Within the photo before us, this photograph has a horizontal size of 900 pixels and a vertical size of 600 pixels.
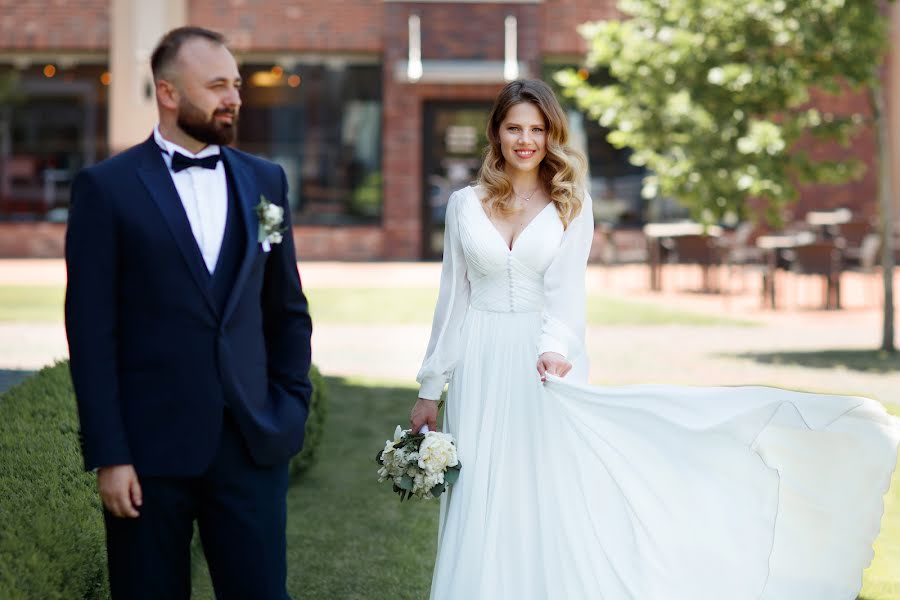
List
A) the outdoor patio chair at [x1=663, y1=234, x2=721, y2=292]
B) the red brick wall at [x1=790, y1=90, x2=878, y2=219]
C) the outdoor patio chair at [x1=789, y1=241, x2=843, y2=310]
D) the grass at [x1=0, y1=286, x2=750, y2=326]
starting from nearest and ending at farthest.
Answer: the grass at [x1=0, y1=286, x2=750, y2=326], the outdoor patio chair at [x1=789, y1=241, x2=843, y2=310], the outdoor patio chair at [x1=663, y1=234, x2=721, y2=292], the red brick wall at [x1=790, y1=90, x2=878, y2=219]

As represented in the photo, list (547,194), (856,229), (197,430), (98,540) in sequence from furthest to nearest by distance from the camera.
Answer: (856,229)
(547,194)
(98,540)
(197,430)

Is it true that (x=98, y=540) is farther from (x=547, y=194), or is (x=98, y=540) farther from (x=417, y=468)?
(x=547, y=194)

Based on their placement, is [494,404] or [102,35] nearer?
[494,404]

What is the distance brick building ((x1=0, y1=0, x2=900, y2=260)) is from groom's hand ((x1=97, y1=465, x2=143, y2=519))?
21.8m

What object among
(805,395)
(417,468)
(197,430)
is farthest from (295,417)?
Result: (805,395)

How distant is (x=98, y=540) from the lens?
13.5 ft

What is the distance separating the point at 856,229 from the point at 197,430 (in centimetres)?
1850

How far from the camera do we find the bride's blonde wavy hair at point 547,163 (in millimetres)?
4340

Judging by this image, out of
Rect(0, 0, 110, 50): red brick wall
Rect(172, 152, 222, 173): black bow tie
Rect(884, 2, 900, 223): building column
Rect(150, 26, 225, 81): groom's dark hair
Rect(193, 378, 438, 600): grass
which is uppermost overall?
Rect(0, 0, 110, 50): red brick wall

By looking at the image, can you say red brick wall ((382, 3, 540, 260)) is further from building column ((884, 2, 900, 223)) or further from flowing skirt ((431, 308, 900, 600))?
flowing skirt ((431, 308, 900, 600))

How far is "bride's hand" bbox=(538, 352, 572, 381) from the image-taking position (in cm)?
425

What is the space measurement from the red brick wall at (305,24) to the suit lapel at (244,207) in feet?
73.3

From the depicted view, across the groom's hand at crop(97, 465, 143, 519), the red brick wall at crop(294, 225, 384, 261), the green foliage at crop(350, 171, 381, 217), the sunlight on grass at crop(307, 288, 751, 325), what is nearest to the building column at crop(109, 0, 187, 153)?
the red brick wall at crop(294, 225, 384, 261)

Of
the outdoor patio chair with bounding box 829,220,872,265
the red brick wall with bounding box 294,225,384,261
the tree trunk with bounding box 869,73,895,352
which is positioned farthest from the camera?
the red brick wall with bounding box 294,225,384,261
